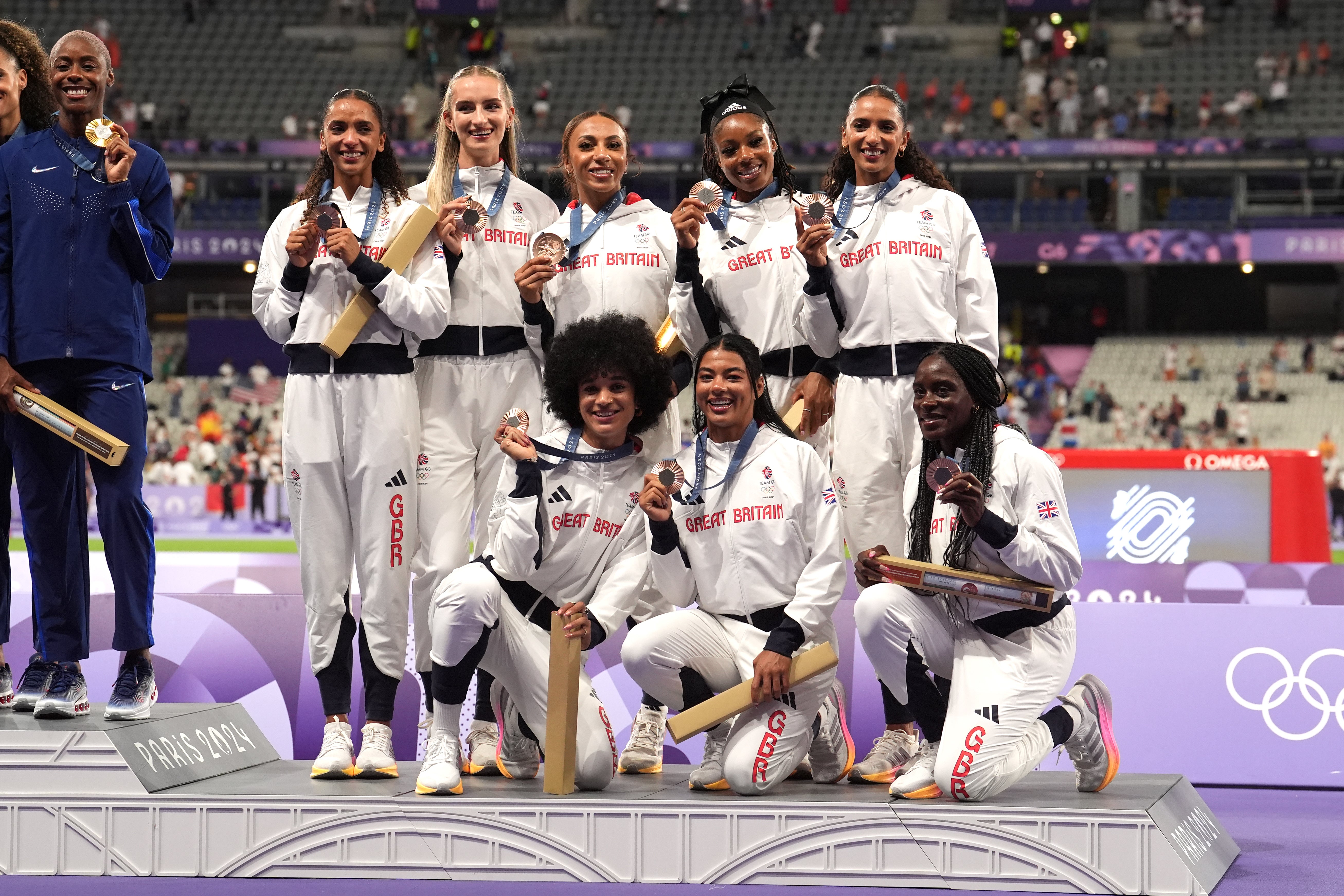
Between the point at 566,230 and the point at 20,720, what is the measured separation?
311 centimetres

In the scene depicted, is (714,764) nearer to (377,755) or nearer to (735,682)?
(735,682)

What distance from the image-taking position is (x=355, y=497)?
5.64 meters

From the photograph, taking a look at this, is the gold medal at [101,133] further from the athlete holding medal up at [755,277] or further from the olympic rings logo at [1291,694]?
the olympic rings logo at [1291,694]

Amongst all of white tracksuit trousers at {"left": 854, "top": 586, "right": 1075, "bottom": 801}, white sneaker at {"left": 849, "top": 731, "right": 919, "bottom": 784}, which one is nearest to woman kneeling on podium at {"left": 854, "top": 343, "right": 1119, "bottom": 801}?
white tracksuit trousers at {"left": 854, "top": 586, "right": 1075, "bottom": 801}

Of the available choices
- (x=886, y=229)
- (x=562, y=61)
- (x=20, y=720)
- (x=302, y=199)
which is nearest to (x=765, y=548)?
(x=886, y=229)

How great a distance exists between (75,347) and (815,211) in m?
3.10

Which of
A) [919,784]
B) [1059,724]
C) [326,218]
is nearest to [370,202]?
[326,218]

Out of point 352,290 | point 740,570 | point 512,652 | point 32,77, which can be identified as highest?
point 32,77

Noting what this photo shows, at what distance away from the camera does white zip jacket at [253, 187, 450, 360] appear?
5.58m

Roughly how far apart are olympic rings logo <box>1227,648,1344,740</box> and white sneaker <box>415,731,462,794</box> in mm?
4317

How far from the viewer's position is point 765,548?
17.6 ft

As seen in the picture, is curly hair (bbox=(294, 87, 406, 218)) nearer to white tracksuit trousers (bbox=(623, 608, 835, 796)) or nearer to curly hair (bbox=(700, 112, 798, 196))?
curly hair (bbox=(700, 112, 798, 196))

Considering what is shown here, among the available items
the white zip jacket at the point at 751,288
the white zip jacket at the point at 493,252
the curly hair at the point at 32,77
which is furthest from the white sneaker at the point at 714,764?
the curly hair at the point at 32,77

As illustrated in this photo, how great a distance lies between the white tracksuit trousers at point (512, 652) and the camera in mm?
5180
